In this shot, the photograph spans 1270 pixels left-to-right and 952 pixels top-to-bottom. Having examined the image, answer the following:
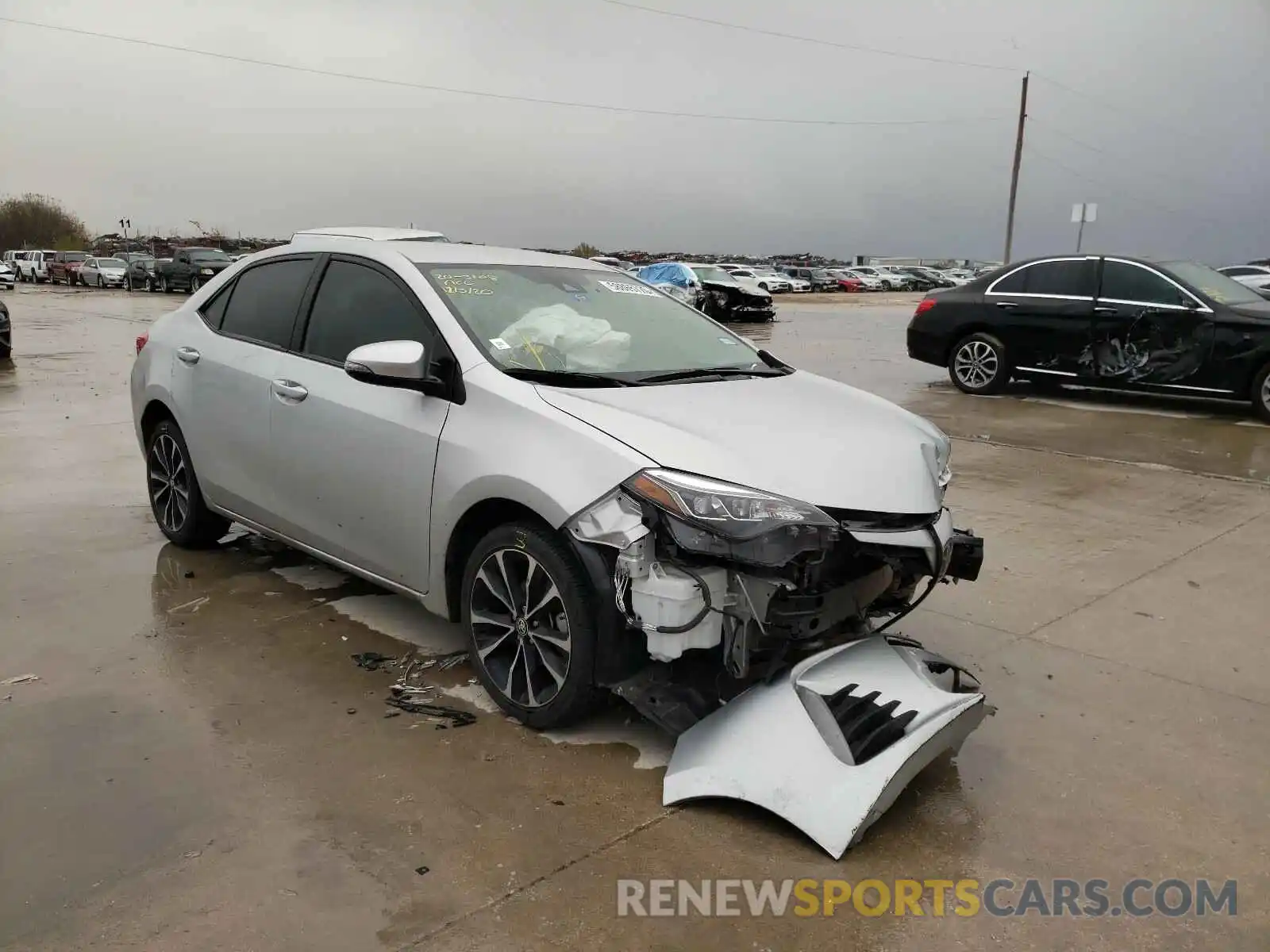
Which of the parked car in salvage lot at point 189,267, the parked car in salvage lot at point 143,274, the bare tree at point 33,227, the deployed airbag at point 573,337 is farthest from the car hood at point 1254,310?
the bare tree at point 33,227

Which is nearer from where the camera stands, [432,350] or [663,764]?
[663,764]

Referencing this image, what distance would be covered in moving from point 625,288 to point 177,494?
Result: 2.69 m

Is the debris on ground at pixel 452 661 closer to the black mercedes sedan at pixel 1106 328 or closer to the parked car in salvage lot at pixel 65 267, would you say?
the black mercedes sedan at pixel 1106 328

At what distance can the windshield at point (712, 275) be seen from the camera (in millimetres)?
27297

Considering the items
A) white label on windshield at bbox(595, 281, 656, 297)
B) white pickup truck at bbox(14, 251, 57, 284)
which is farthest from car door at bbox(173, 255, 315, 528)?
white pickup truck at bbox(14, 251, 57, 284)

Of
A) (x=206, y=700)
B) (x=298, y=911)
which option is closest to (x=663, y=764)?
(x=298, y=911)

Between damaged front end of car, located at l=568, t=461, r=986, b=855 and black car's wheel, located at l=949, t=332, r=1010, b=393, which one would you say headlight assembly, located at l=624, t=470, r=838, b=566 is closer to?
damaged front end of car, located at l=568, t=461, r=986, b=855

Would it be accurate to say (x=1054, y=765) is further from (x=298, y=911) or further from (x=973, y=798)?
(x=298, y=911)

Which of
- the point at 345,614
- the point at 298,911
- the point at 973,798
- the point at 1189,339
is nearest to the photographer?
the point at 298,911

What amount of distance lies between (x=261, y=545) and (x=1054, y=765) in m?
4.16

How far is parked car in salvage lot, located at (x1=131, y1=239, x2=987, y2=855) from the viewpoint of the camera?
300 cm

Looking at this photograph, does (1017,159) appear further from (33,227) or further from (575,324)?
(33,227)

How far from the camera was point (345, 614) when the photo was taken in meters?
4.58

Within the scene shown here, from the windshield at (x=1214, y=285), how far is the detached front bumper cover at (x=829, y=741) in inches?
356
